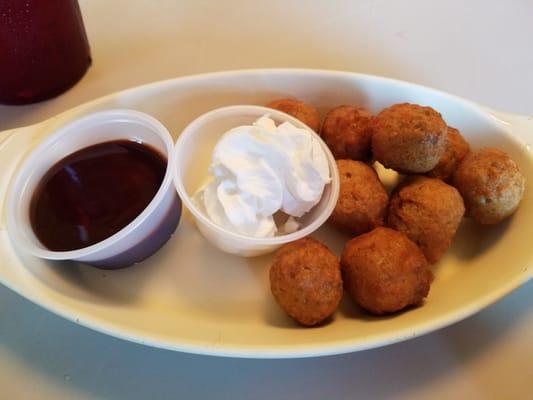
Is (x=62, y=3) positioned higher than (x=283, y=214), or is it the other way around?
(x=62, y=3)

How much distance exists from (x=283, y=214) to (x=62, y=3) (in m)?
0.60

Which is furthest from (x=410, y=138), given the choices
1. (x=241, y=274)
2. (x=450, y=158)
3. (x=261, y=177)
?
(x=241, y=274)

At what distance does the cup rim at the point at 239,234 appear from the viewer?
80cm

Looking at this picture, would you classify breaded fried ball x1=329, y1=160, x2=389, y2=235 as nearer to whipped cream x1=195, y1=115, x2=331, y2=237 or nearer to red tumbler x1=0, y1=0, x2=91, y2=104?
whipped cream x1=195, y1=115, x2=331, y2=237

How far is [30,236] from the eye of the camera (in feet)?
2.57

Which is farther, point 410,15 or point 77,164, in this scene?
point 410,15

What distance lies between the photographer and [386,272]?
74 centimetres

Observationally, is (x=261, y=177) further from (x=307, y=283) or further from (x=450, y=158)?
(x=450, y=158)

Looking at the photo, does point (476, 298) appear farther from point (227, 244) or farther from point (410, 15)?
point (410, 15)

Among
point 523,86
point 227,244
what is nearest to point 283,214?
point 227,244

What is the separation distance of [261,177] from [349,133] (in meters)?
0.19

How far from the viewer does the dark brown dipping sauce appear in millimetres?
812

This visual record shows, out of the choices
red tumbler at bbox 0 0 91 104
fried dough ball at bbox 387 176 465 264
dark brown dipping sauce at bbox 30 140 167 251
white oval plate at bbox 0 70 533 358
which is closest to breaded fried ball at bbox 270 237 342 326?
white oval plate at bbox 0 70 533 358

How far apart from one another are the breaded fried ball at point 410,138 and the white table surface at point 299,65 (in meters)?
0.26
